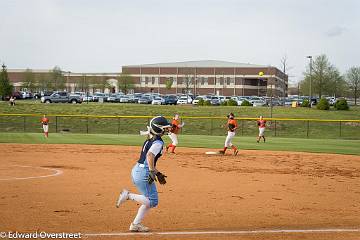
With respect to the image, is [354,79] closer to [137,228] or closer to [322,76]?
[322,76]

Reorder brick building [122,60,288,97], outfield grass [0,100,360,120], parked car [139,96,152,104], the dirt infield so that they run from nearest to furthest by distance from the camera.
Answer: the dirt infield → outfield grass [0,100,360,120] → parked car [139,96,152,104] → brick building [122,60,288,97]

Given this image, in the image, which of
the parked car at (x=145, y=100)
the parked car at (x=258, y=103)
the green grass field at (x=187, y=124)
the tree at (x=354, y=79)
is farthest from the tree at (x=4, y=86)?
the tree at (x=354, y=79)

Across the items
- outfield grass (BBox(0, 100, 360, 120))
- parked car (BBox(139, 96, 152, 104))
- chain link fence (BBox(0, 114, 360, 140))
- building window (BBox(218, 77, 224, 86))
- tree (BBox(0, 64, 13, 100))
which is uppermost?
building window (BBox(218, 77, 224, 86))

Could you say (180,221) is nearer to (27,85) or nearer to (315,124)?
(315,124)

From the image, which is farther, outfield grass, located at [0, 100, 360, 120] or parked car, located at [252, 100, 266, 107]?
parked car, located at [252, 100, 266, 107]

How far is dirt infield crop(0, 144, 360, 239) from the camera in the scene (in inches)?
373

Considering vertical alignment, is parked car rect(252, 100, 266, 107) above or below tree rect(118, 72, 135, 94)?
below

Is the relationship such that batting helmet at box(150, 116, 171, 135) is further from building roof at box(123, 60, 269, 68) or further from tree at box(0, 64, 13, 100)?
building roof at box(123, 60, 269, 68)

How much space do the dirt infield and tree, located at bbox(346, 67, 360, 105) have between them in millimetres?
73721

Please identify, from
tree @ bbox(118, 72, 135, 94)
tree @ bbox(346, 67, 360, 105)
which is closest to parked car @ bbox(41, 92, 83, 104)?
tree @ bbox(118, 72, 135, 94)

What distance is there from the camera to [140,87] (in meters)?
112

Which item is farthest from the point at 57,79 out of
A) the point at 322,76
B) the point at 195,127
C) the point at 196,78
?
the point at 195,127

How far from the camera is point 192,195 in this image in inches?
509

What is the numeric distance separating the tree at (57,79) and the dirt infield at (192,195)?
79982 millimetres
